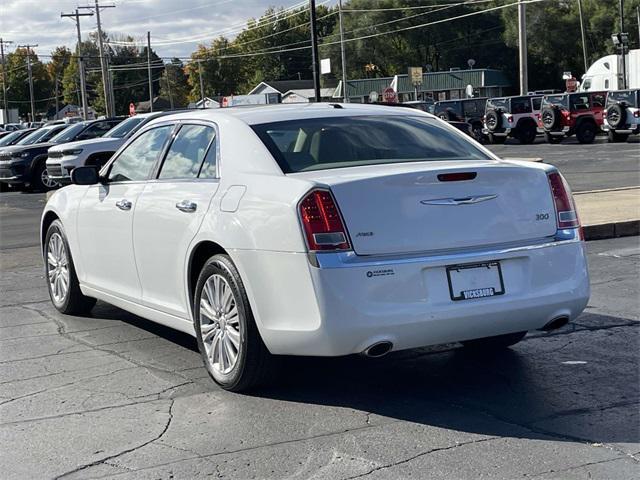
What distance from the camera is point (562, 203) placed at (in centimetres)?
550

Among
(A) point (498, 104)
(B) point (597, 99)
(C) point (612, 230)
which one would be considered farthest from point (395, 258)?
(A) point (498, 104)

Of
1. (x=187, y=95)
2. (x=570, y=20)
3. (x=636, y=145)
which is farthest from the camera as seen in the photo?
(x=187, y=95)

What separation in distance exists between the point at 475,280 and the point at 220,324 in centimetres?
149

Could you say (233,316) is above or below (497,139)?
below

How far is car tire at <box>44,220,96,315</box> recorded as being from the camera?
25.2 feet

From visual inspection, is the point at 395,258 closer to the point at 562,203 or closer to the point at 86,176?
the point at 562,203

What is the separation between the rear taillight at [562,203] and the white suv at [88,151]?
53.1 feet

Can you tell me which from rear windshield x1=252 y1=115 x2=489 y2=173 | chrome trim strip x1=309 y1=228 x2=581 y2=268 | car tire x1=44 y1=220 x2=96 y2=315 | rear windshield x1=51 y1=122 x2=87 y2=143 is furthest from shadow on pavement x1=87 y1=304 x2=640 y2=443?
rear windshield x1=51 y1=122 x2=87 y2=143

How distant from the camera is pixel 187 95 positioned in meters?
128

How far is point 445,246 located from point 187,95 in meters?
126

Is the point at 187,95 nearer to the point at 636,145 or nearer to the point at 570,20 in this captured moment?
the point at 570,20

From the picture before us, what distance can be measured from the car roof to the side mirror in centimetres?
85

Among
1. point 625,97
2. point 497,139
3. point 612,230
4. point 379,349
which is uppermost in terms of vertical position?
point 625,97

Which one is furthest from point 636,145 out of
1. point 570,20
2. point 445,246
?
point 570,20
